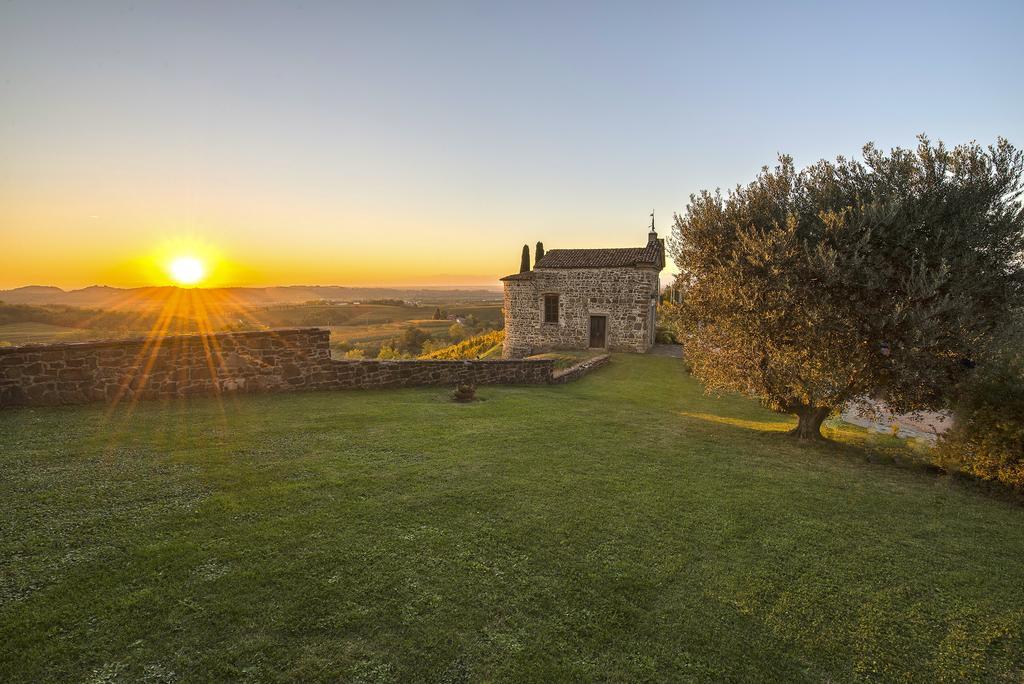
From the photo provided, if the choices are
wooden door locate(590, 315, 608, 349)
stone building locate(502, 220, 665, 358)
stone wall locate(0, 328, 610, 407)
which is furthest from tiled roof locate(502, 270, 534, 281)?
stone wall locate(0, 328, 610, 407)

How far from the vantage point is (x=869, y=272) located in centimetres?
824

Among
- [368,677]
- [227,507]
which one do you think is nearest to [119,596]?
[227,507]

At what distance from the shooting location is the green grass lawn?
11.2 ft

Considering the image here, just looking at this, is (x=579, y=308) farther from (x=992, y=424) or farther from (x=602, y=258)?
(x=992, y=424)

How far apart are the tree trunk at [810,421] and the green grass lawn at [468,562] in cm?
232

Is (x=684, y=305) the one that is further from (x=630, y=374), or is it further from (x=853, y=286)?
(x=630, y=374)

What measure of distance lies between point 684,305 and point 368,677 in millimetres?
9884

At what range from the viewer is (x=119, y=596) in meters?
3.65

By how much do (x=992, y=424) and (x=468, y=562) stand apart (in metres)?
9.23

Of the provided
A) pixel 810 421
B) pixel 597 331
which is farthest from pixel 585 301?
pixel 810 421

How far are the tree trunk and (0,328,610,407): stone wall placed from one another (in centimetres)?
887

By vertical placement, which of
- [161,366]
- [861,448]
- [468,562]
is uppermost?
[161,366]

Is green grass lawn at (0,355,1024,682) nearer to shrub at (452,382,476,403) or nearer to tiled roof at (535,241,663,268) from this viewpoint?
shrub at (452,382,476,403)

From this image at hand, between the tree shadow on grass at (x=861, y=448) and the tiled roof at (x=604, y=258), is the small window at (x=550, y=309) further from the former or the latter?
the tree shadow on grass at (x=861, y=448)
